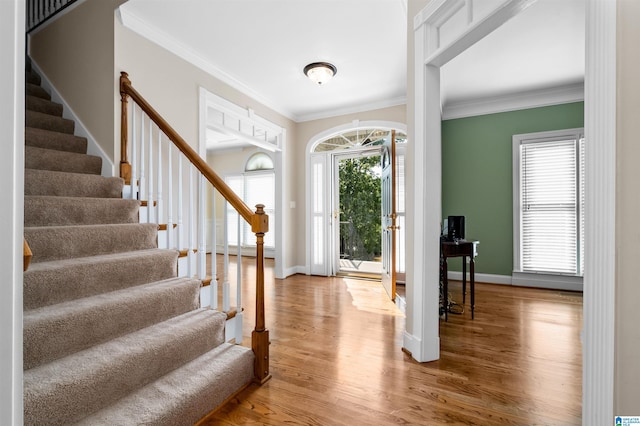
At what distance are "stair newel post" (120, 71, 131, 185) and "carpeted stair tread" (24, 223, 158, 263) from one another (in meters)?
0.70

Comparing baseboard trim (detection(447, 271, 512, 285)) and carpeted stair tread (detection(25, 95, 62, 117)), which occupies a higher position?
carpeted stair tread (detection(25, 95, 62, 117))

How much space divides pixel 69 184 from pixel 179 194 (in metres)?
0.85

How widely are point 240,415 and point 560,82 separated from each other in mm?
5267

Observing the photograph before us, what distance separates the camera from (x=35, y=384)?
1.22 m

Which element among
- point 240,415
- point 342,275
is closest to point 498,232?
point 342,275

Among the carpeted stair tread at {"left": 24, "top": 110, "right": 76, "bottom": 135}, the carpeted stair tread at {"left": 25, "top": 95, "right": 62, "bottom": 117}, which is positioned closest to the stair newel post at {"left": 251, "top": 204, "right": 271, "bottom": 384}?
the carpeted stair tread at {"left": 24, "top": 110, "right": 76, "bottom": 135}

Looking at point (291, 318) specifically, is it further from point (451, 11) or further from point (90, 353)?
point (451, 11)

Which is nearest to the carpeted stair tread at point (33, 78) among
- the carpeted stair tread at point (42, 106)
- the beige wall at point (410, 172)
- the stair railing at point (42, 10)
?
the carpeted stair tread at point (42, 106)

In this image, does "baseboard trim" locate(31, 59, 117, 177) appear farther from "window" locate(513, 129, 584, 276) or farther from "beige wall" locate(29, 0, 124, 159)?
"window" locate(513, 129, 584, 276)

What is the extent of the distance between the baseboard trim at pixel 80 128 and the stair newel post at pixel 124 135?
97 mm

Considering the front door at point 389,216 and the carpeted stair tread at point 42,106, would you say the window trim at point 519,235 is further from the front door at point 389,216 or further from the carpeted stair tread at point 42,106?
the carpeted stair tread at point 42,106

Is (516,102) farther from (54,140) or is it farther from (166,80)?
(54,140)

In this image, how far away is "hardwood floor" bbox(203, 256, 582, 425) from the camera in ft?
5.50

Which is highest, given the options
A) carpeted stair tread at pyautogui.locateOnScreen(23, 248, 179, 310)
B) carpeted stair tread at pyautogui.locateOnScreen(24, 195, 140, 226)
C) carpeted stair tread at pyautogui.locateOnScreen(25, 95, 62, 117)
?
carpeted stair tread at pyautogui.locateOnScreen(25, 95, 62, 117)
